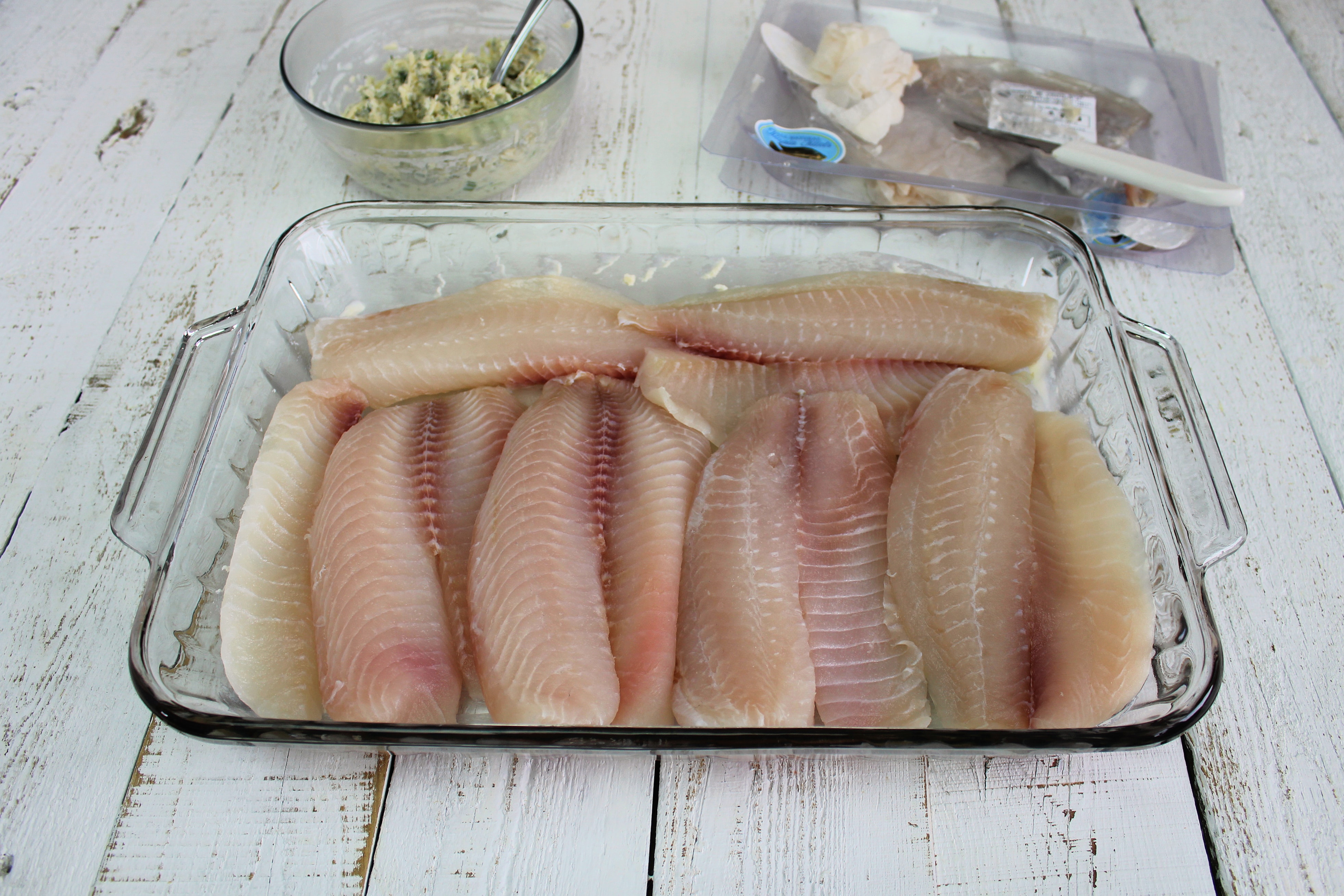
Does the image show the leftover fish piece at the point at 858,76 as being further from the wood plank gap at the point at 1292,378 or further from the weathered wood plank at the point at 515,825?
the weathered wood plank at the point at 515,825

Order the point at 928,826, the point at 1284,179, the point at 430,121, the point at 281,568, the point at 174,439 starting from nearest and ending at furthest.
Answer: the point at 928,826 → the point at 281,568 → the point at 174,439 → the point at 430,121 → the point at 1284,179

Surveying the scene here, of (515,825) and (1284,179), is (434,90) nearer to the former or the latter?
(515,825)

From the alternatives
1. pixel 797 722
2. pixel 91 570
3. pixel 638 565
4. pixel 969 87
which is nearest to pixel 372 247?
pixel 91 570

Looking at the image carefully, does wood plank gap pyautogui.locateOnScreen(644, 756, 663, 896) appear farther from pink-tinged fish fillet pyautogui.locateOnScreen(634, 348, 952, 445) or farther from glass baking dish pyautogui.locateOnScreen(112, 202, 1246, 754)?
pink-tinged fish fillet pyautogui.locateOnScreen(634, 348, 952, 445)

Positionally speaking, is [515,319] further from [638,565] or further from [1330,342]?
[1330,342]

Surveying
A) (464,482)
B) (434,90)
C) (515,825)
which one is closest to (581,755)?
(515,825)

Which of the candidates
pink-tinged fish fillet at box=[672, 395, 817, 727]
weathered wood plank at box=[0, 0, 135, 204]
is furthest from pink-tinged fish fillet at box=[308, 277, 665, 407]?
weathered wood plank at box=[0, 0, 135, 204]
